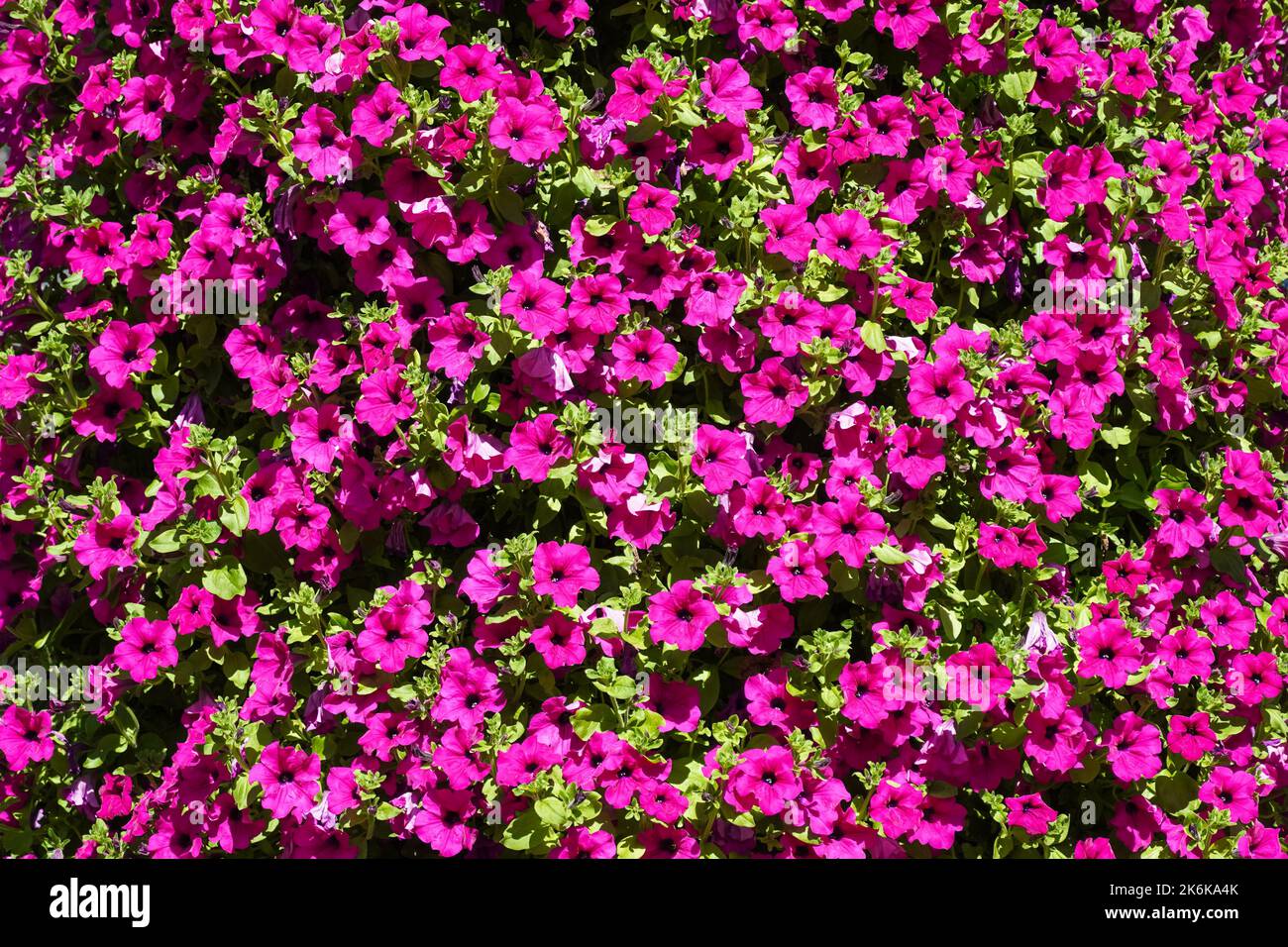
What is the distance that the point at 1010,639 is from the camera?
3.54m

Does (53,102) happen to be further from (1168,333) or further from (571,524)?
(1168,333)

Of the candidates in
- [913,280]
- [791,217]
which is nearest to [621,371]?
[791,217]

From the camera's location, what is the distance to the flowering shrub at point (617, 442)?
131 inches

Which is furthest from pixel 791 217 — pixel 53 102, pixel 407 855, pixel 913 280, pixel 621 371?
pixel 53 102

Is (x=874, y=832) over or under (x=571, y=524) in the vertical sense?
under

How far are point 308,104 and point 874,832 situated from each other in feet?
8.24

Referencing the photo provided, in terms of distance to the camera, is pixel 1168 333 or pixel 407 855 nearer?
pixel 407 855

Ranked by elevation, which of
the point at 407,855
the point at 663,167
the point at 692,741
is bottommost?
the point at 407,855

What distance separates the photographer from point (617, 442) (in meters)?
3.43

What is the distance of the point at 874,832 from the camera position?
343cm

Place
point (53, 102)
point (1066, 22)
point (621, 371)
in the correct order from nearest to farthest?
point (621, 371) → point (1066, 22) → point (53, 102)

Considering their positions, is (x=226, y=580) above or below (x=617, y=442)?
below

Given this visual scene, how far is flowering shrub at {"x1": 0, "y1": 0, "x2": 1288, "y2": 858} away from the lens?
334 cm

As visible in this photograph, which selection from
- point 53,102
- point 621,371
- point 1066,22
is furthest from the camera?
point 53,102
